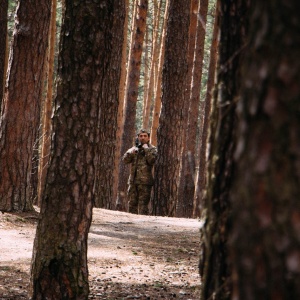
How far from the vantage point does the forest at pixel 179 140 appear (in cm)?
154

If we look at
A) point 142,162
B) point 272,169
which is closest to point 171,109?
point 142,162

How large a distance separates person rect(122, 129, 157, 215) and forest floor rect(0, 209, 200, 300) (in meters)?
2.45

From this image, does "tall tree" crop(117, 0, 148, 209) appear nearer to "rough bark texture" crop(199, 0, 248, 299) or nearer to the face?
the face

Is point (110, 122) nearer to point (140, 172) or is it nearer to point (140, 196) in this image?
point (140, 172)

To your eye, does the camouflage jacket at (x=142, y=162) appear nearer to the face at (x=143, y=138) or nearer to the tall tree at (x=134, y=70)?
the face at (x=143, y=138)

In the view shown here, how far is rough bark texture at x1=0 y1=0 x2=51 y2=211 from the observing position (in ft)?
32.0

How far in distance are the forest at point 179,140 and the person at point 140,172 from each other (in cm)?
28

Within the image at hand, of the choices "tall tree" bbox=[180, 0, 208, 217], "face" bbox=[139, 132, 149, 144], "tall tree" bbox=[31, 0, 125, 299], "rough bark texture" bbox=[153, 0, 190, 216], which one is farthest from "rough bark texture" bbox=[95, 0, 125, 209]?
"tall tree" bbox=[31, 0, 125, 299]

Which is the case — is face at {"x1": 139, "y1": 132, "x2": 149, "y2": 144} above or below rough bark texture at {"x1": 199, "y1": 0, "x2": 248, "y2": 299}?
above

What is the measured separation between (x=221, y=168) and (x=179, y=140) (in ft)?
36.2

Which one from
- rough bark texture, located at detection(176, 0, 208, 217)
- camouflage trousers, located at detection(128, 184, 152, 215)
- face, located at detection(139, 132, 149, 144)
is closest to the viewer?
face, located at detection(139, 132, 149, 144)

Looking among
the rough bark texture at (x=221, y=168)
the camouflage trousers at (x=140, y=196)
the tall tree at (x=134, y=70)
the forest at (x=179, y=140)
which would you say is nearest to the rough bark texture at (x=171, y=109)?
the forest at (x=179, y=140)

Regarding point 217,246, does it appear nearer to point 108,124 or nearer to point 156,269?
point 156,269

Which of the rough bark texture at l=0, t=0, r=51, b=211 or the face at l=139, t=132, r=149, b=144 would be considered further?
the face at l=139, t=132, r=149, b=144
